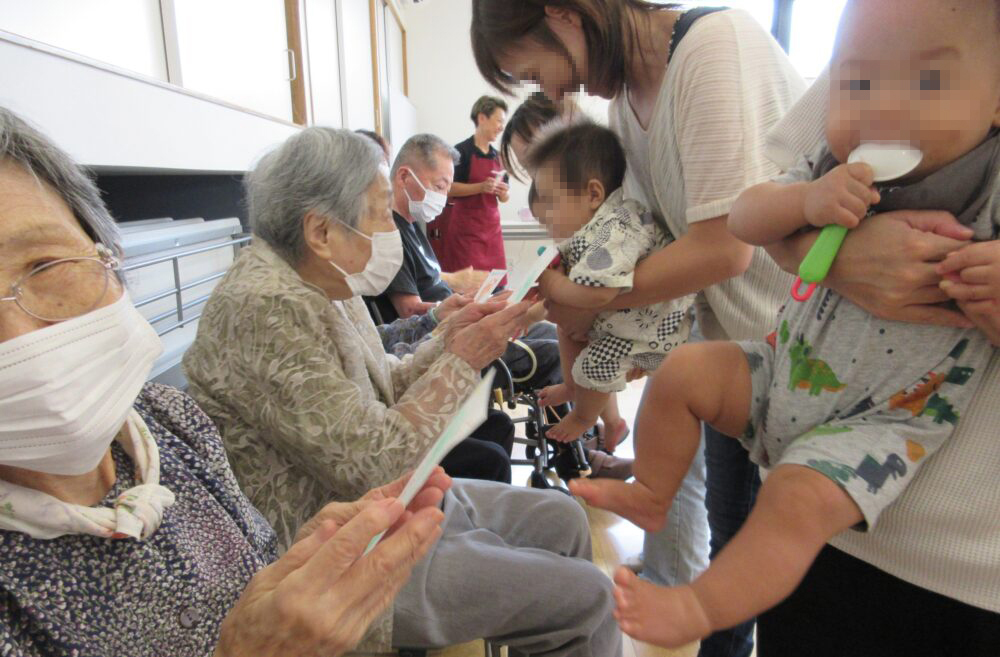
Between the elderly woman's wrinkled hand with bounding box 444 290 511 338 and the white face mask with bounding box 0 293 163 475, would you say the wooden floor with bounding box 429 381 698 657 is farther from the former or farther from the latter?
the white face mask with bounding box 0 293 163 475

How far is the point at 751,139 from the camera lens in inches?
35.6

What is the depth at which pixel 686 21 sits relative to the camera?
0.97 m

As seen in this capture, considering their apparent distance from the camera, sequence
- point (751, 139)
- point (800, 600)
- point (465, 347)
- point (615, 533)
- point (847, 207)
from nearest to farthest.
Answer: point (847, 207), point (800, 600), point (751, 139), point (465, 347), point (615, 533)

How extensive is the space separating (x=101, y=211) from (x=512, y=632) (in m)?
1.02

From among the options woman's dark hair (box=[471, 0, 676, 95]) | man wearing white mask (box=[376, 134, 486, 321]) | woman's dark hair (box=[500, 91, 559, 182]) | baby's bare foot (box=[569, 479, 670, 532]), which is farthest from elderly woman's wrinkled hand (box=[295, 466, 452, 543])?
man wearing white mask (box=[376, 134, 486, 321])

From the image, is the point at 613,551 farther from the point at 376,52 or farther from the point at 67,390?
the point at 376,52

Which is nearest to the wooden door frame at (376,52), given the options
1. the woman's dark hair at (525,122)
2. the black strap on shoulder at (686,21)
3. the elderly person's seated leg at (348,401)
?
the woman's dark hair at (525,122)

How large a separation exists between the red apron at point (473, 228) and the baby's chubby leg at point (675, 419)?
139 inches

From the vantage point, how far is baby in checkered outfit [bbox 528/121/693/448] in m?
1.24

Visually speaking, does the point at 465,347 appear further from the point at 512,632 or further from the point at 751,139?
the point at 751,139

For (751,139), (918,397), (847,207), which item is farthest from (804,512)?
(751,139)

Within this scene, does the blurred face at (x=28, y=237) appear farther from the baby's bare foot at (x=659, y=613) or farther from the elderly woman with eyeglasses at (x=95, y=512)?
the baby's bare foot at (x=659, y=613)

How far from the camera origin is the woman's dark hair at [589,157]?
4.66ft

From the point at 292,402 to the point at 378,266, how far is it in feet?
1.45
